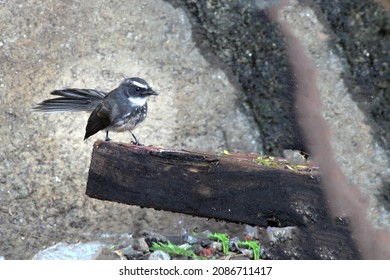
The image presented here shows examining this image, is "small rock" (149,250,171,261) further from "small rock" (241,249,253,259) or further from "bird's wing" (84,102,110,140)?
"bird's wing" (84,102,110,140)

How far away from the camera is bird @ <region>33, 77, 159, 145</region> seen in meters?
5.36

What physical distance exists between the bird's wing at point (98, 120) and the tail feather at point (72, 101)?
0.08 meters

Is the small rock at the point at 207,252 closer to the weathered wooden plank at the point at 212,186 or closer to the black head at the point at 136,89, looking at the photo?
the weathered wooden plank at the point at 212,186

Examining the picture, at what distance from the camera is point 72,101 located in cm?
541

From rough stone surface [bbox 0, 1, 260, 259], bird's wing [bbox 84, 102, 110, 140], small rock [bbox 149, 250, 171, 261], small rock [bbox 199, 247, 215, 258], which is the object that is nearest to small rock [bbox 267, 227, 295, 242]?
small rock [bbox 199, 247, 215, 258]

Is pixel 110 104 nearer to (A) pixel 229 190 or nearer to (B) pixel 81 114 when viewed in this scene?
(B) pixel 81 114

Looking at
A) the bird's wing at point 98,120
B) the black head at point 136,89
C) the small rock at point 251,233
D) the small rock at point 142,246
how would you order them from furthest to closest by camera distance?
the black head at point 136,89
the bird's wing at point 98,120
the small rock at point 251,233
the small rock at point 142,246

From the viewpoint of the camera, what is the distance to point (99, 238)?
5.89 metres

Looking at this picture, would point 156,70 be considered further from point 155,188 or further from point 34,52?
point 155,188

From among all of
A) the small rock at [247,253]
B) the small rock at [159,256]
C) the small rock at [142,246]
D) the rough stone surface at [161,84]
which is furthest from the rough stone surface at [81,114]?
the small rock at [159,256]

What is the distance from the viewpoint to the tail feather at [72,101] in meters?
5.36

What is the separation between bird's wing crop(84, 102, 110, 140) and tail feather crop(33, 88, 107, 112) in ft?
0.28
